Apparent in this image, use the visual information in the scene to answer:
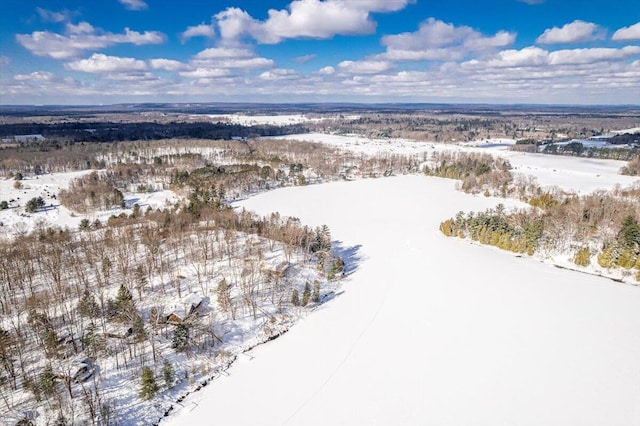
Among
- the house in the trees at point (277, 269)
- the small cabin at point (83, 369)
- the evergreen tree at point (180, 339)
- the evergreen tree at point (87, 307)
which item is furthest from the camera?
the house in the trees at point (277, 269)

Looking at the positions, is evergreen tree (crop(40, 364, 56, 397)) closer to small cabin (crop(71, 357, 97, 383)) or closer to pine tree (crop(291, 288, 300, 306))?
small cabin (crop(71, 357, 97, 383))

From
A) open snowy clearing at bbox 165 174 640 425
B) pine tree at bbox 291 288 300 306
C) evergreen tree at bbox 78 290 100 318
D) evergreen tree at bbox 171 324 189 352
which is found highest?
evergreen tree at bbox 78 290 100 318

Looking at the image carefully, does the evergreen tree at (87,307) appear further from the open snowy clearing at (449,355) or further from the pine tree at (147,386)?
the open snowy clearing at (449,355)

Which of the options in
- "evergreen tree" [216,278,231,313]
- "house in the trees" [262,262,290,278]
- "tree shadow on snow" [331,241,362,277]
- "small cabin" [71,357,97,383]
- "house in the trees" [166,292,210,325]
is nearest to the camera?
"small cabin" [71,357,97,383]

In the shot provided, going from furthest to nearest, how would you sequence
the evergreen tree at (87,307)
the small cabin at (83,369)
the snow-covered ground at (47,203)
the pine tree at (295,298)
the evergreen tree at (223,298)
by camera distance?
the snow-covered ground at (47,203), the pine tree at (295,298), the evergreen tree at (223,298), the evergreen tree at (87,307), the small cabin at (83,369)

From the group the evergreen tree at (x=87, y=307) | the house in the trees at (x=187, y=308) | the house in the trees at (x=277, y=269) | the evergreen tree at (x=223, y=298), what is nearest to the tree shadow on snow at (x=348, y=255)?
the house in the trees at (x=277, y=269)

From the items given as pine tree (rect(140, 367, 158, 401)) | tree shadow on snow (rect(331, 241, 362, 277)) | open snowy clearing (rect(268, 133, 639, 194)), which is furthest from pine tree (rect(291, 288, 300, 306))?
open snowy clearing (rect(268, 133, 639, 194))
